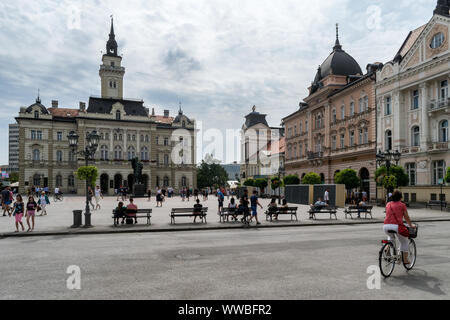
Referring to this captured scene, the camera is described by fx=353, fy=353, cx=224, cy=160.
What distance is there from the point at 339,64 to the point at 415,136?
55.5 ft

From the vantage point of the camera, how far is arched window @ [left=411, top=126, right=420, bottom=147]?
3509cm

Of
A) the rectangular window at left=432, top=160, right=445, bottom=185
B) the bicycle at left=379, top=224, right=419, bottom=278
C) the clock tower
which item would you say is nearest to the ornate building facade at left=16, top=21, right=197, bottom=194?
the clock tower

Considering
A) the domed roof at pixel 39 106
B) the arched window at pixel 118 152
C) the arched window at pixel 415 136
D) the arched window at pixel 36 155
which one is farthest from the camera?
the arched window at pixel 118 152

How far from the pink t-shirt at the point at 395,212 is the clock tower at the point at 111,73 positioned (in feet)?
275

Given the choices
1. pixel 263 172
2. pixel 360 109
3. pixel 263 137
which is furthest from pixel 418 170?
pixel 263 137

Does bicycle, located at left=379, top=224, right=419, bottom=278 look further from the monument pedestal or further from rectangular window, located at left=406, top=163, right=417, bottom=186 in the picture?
the monument pedestal

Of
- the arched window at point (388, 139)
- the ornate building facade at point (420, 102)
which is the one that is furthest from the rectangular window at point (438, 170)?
the arched window at point (388, 139)

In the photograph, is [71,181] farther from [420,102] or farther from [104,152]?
[420,102]

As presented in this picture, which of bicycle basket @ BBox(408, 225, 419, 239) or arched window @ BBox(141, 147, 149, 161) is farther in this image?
arched window @ BBox(141, 147, 149, 161)

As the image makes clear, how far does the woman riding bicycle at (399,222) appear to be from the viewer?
7.76 m

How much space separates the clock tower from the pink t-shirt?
83.8m

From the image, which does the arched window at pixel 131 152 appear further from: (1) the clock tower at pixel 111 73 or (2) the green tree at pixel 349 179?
(2) the green tree at pixel 349 179

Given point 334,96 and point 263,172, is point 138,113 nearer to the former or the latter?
point 263,172
